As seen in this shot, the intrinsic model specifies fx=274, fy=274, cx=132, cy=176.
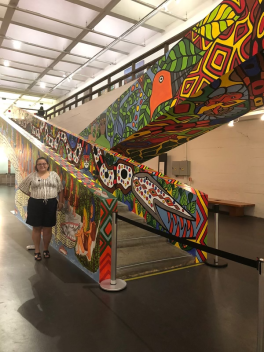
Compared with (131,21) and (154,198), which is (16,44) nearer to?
(131,21)

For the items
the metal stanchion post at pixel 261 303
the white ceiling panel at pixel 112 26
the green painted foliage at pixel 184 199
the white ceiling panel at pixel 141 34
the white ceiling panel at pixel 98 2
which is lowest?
the metal stanchion post at pixel 261 303

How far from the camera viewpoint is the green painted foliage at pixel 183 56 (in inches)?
128

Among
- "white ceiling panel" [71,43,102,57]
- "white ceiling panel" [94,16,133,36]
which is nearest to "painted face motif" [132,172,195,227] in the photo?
"white ceiling panel" [94,16,133,36]

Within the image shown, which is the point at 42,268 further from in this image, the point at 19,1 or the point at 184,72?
the point at 19,1

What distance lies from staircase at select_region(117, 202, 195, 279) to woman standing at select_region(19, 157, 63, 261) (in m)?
0.99

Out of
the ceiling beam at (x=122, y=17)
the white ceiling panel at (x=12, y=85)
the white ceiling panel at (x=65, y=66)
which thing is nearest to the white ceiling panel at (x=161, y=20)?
the ceiling beam at (x=122, y=17)

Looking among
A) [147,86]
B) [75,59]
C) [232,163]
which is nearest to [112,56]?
[75,59]

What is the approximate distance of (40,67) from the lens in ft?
39.6

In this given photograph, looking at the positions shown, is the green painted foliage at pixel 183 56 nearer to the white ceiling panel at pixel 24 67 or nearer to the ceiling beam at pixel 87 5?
the ceiling beam at pixel 87 5

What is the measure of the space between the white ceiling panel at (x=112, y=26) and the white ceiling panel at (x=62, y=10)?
0.47 m

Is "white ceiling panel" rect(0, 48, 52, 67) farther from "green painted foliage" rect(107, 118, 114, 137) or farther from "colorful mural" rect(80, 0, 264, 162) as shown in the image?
"colorful mural" rect(80, 0, 264, 162)

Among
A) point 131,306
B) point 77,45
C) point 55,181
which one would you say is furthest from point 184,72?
point 77,45

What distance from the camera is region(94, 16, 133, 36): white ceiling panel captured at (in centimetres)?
851

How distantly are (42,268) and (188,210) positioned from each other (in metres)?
2.02
